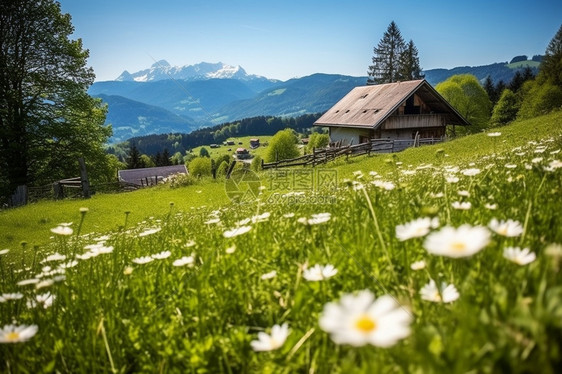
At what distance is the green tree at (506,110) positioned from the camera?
55.1 m

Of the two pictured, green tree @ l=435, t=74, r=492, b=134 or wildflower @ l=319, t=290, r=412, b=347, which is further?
green tree @ l=435, t=74, r=492, b=134

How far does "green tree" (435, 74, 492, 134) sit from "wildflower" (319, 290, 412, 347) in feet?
199

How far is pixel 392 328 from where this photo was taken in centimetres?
64

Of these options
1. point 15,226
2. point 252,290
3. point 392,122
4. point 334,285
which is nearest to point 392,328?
point 334,285

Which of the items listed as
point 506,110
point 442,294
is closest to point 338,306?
point 442,294

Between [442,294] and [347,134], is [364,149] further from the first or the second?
[442,294]

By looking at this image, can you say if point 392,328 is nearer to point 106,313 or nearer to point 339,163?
point 106,313

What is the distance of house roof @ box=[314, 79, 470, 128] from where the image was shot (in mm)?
29036

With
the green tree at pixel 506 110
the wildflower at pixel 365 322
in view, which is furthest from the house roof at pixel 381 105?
the green tree at pixel 506 110

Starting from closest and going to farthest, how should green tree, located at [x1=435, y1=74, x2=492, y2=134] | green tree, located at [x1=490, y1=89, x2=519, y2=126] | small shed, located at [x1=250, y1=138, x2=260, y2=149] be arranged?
green tree, located at [x1=435, y1=74, x2=492, y2=134] → green tree, located at [x1=490, y1=89, x2=519, y2=126] → small shed, located at [x1=250, y1=138, x2=260, y2=149]

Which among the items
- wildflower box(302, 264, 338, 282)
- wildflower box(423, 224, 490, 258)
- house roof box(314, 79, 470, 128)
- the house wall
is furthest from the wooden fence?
wildflower box(423, 224, 490, 258)

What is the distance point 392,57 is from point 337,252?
216ft

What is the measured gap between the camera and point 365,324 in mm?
688

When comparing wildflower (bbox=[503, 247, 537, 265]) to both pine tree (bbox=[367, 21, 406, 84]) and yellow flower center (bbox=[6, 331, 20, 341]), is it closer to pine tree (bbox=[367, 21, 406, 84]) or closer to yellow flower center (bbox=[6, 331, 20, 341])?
yellow flower center (bbox=[6, 331, 20, 341])
